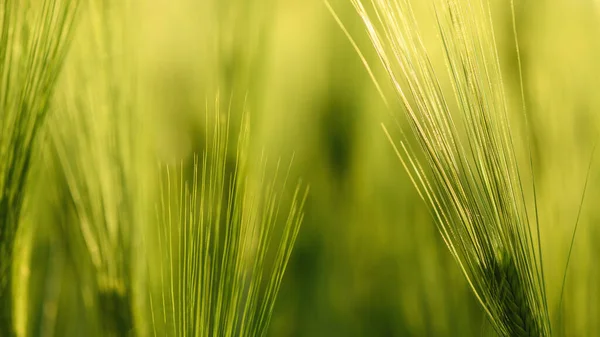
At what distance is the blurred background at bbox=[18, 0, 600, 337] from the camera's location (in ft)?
2.72

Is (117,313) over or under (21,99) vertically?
under

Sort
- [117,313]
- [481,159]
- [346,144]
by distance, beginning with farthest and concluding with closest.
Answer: [346,144]
[117,313]
[481,159]

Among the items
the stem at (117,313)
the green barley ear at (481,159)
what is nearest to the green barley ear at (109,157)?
the stem at (117,313)

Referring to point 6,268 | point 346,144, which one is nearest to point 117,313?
point 6,268

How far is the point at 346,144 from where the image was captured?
89 cm

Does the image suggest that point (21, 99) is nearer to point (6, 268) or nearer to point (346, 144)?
point (6, 268)

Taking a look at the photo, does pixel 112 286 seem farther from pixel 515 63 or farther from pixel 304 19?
pixel 515 63

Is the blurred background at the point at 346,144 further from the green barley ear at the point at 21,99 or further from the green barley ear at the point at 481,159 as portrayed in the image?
the green barley ear at the point at 481,159

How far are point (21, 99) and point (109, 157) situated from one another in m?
0.12

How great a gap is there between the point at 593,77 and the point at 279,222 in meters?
0.56

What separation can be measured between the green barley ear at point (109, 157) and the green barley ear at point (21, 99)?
0.19 ft

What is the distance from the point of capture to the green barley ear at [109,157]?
672 millimetres

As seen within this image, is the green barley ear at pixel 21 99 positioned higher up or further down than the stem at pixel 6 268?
higher up

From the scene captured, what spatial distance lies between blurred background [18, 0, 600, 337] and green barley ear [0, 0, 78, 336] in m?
0.15
